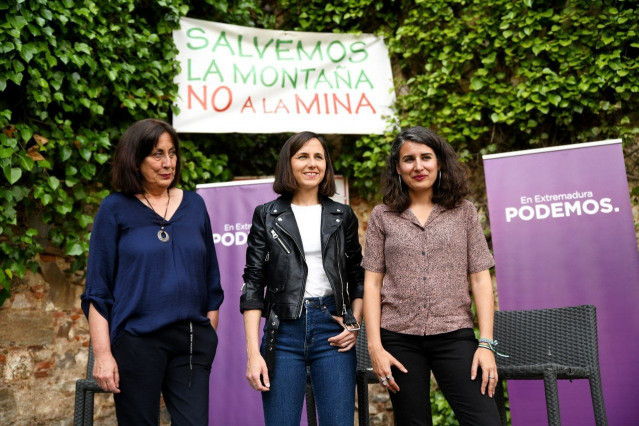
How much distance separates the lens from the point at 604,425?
8.04 feet

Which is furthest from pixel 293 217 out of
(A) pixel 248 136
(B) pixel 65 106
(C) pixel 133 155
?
(A) pixel 248 136

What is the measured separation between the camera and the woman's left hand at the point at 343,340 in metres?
1.96

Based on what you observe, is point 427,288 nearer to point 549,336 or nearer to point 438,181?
point 438,181

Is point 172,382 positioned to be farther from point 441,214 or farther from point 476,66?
point 476,66

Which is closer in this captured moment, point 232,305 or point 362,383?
point 362,383

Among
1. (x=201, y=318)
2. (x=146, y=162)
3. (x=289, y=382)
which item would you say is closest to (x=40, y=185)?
(x=146, y=162)

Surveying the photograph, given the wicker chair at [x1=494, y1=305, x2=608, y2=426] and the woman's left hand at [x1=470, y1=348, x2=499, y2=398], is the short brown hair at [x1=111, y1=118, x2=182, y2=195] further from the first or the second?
the wicker chair at [x1=494, y1=305, x2=608, y2=426]

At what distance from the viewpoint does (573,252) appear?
312cm

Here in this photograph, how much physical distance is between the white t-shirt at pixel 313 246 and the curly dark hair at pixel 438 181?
28 cm

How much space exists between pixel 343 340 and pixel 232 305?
164 centimetres

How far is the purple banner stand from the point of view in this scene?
11.2 ft

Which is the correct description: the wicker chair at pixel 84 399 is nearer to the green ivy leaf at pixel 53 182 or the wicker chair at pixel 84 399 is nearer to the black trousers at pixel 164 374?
the black trousers at pixel 164 374

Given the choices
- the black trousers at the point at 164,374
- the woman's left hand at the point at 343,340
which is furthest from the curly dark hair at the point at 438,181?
the black trousers at the point at 164,374

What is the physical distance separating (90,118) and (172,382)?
2.37 m
